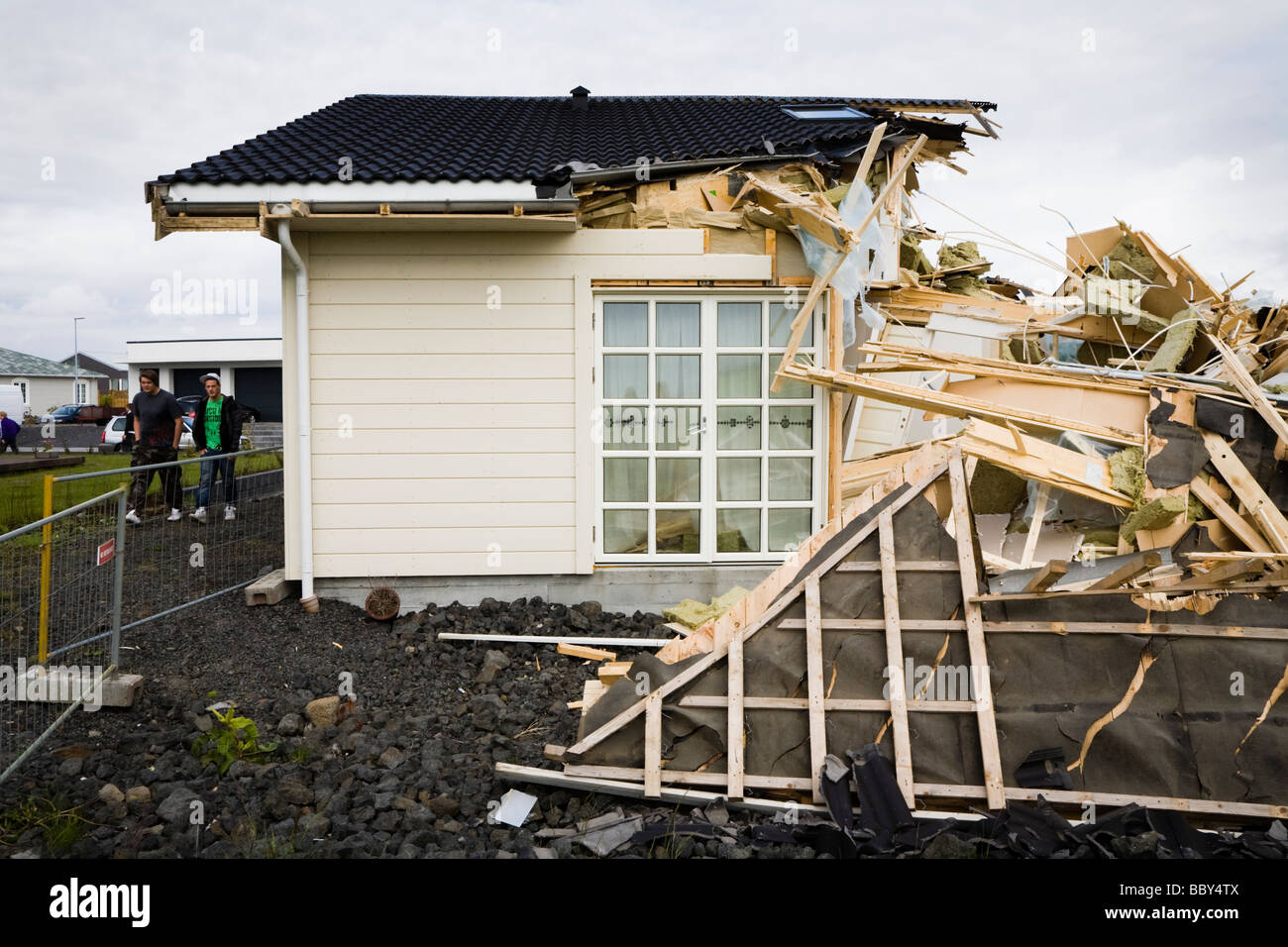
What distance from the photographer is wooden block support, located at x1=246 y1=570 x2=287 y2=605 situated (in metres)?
7.61

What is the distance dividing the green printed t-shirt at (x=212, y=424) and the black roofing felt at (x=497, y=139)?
3.31 metres

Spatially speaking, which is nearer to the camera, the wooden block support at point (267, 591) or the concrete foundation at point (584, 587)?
the wooden block support at point (267, 591)

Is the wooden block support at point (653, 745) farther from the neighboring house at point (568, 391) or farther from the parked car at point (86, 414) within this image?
the parked car at point (86, 414)

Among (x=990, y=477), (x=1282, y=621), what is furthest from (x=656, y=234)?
(x=1282, y=621)

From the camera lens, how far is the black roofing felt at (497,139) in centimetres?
726

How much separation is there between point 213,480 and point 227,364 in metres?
33.1

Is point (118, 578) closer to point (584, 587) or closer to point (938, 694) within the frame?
point (584, 587)

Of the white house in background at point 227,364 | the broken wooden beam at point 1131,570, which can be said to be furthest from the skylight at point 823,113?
the white house in background at point 227,364

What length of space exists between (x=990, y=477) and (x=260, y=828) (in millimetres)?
5799

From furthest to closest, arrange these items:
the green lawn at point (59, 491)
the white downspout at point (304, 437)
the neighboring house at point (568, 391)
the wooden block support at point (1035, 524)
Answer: the green lawn at point (59, 491) → the neighboring house at point (568, 391) → the white downspout at point (304, 437) → the wooden block support at point (1035, 524)

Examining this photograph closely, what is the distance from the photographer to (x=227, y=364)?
38.2 metres

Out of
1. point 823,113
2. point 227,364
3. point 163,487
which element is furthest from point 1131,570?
point 227,364

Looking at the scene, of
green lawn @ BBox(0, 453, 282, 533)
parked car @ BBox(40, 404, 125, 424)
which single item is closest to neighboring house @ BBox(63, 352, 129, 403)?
parked car @ BBox(40, 404, 125, 424)

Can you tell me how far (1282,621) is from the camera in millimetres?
4625
